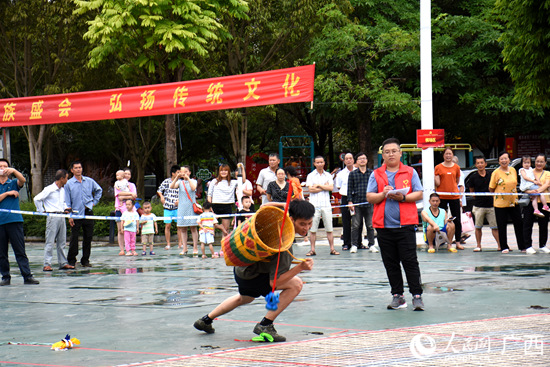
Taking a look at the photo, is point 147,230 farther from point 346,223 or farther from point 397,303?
point 397,303

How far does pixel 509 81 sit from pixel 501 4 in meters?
9.63

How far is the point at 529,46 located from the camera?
17.1m

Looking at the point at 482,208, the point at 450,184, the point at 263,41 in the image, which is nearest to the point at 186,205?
the point at 450,184

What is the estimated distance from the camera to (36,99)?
17.3 meters

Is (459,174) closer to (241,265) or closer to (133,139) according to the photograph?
(241,265)

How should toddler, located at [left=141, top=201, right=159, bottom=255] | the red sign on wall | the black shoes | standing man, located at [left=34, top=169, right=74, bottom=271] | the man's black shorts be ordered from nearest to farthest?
the man's black shorts, the black shoes, standing man, located at [left=34, top=169, right=74, bottom=271], the red sign on wall, toddler, located at [left=141, top=201, right=159, bottom=255]

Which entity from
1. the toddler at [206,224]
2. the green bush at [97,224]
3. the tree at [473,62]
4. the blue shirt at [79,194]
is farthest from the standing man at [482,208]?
the tree at [473,62]

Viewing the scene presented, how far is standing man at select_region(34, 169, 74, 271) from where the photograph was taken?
1288 cm

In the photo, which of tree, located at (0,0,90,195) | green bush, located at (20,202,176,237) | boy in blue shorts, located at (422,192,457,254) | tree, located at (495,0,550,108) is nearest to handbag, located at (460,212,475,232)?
boy in blue shorts, located at (422,192,457,254)

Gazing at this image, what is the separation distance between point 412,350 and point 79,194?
925 cm

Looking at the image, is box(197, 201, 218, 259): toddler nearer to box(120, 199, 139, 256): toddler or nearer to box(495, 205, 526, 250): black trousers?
box(120, 199, 139, 256): toddler

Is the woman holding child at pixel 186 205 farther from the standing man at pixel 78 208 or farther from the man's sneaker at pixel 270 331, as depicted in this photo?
the man's sneaker at pixel 270 331

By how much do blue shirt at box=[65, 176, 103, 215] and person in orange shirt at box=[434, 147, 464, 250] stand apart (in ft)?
22.1

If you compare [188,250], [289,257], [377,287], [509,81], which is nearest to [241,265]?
[289,257]
